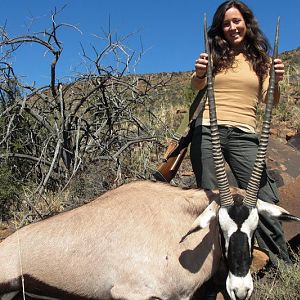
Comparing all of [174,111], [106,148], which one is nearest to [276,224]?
[106,148]

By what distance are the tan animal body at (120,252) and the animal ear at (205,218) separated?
6.6 inches

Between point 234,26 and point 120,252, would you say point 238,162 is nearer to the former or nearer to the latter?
point 234,26

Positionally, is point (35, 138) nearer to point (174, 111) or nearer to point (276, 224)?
point (276, 224)

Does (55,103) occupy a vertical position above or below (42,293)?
above

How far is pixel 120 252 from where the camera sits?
353cm

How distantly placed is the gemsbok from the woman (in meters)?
0.52

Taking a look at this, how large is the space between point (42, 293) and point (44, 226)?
0.48 meters

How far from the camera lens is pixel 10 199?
Answer: 6.39 m

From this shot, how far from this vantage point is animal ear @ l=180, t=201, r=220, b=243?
3.39 meters

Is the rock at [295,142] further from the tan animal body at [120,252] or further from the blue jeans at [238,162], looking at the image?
the tan animal body at [120,252]

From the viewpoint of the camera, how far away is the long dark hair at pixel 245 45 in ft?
13.7

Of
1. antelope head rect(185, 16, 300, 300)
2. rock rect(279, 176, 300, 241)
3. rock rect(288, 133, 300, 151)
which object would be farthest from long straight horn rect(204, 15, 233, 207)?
rock rect(288, 133, 300, 151)

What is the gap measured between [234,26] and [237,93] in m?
0.53

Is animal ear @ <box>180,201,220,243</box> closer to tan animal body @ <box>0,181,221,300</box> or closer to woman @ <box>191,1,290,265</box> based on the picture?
tan animal body @ <box>0,181,221,300</box>
